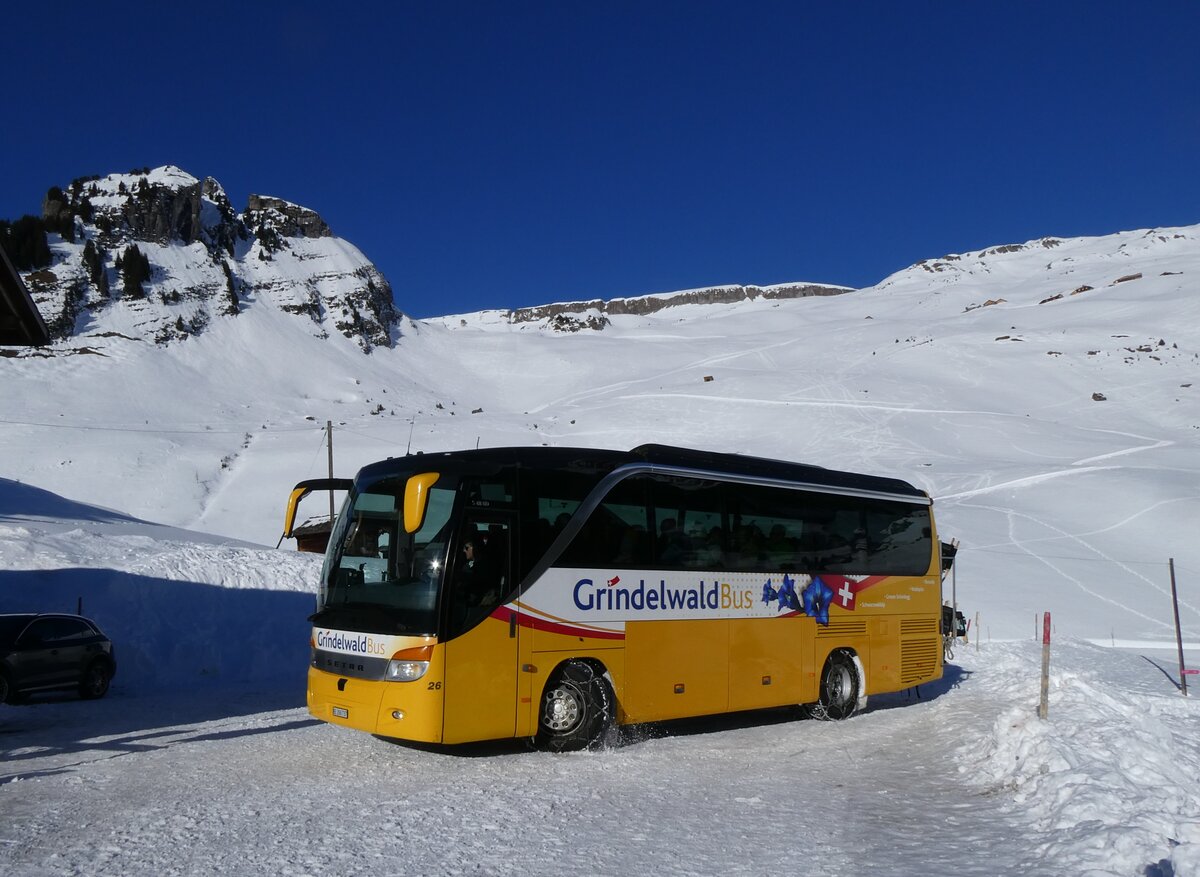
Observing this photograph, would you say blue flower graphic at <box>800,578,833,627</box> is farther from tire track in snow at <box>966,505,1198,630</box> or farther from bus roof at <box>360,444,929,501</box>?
tire track in snow at <box>966,505,1198,630</box>

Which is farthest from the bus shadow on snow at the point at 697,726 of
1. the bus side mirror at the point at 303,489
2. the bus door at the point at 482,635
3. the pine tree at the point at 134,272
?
the pine tree at the point at 134,272

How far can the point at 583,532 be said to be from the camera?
431 inches

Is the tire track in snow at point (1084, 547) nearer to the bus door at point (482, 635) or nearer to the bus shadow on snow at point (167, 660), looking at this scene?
the bus shadow on snow at point (167, 660)

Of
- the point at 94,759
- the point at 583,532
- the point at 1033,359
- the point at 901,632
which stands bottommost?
the point at 94,759

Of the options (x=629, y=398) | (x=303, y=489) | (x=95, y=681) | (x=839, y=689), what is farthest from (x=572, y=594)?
(x=629, y=398)

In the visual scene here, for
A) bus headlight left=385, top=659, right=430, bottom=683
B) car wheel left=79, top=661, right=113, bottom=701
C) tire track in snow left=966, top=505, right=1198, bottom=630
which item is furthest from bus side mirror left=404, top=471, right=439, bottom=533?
tire track in snow left=966, top=505, right=1198, bottom=630

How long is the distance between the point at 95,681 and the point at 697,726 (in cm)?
984

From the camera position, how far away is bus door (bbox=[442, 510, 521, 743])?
972 centimetres

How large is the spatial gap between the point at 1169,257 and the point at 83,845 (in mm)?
179866

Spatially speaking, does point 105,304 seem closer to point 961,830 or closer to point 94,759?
point 94,759

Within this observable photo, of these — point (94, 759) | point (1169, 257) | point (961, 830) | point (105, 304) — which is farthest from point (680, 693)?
point (1169, 257)

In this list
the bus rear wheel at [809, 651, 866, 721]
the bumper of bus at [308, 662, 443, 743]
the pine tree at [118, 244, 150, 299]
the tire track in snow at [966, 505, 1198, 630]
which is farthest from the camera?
the pine tree at [118, 244, 150, 299]

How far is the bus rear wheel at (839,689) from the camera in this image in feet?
45.9

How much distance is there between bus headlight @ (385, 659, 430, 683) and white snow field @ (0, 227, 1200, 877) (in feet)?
2.84
